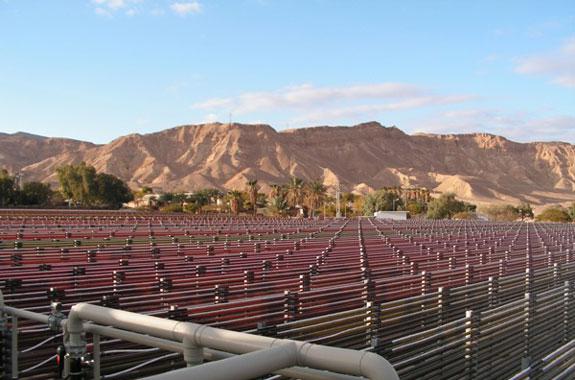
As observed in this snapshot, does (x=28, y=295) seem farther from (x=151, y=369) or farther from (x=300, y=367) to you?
(x=300, y=367)

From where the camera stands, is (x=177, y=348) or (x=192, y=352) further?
(x=177, y=348)

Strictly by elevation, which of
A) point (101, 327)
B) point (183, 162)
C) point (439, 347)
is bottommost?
point (439, 347)

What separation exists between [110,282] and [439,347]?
5.96 m

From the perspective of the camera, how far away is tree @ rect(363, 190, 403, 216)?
9500cm

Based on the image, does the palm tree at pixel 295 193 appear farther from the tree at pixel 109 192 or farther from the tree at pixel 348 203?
the tree at pixel 109 192

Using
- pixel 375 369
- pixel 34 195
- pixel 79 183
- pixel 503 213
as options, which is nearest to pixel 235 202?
pixel 79 183

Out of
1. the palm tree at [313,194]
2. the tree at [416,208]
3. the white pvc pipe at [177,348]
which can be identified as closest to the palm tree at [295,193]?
the palm tree at [313,194]

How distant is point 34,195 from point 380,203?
47.5 m

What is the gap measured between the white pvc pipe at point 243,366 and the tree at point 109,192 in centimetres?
9588

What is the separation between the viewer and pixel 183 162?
177m

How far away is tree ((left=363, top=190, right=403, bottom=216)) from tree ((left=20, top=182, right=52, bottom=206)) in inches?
1776

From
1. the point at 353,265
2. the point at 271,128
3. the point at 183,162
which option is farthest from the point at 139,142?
the point at 353,265

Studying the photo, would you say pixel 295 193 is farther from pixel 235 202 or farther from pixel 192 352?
pixel 192 352

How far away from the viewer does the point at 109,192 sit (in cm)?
9531
